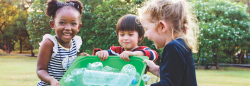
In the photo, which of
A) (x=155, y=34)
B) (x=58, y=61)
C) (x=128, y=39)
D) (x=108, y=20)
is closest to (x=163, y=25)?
(x=155, y=34)

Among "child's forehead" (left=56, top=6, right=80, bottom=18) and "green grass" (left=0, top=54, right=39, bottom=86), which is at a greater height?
"child's forehead" (left=56, top=6, right=80, bottom=18)

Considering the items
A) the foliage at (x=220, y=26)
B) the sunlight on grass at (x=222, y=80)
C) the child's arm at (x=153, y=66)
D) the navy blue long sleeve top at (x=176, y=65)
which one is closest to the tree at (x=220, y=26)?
the foliage at (x=220, y=26)

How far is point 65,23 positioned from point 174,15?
0.96 m

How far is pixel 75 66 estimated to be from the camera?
1914 millimetres

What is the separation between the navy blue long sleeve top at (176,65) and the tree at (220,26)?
10840 millimetres

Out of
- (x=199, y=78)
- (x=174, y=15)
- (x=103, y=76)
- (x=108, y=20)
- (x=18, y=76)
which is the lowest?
(x=199, y=78)

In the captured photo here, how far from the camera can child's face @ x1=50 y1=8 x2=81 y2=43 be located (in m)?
1.88

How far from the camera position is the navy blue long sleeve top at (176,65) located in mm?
1271

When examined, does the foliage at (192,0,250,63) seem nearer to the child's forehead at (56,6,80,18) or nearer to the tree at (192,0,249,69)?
the tree at (192,0,249,69)

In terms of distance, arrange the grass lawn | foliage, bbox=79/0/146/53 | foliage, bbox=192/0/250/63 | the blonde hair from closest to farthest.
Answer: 1. the blonde hair
2. the grass lawn
3. foliage, bbox=192/0/250/63
4. foliage, bbox=79/0/146/53

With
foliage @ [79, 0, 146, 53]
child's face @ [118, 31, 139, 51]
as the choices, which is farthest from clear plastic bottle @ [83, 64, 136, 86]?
foliage @ [79, 0, 146, 53]

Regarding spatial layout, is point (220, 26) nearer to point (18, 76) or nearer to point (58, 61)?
point (18, 76)

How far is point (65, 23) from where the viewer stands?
1.89 metres

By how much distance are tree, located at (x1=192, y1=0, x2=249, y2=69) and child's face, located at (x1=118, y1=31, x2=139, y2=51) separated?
10.1 m
